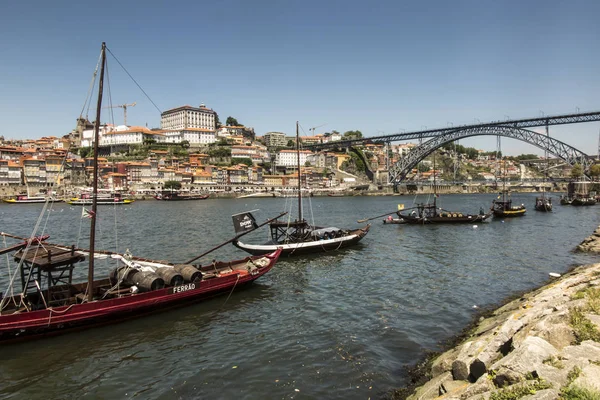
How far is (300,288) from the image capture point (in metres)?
19.0

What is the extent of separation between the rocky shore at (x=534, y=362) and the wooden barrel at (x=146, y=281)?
32.8 feet

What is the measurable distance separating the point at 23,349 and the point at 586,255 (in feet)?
104

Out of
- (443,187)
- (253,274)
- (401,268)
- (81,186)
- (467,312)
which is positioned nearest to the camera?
(467,312)

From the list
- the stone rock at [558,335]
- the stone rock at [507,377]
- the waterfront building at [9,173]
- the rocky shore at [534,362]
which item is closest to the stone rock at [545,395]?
the rocky shore at [534,362]

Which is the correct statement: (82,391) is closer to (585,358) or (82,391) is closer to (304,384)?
(304,384)

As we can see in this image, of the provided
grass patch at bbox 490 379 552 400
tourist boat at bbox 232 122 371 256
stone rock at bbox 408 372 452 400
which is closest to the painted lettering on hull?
tourist boat at bbox 232 122 371 256

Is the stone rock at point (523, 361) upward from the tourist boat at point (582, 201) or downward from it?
upward

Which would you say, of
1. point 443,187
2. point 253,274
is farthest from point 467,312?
point 443,187

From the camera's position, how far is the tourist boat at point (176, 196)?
109250 mm

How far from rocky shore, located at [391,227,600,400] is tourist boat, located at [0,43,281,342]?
9610 mm

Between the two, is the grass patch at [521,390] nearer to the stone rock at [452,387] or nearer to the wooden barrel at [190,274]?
the stone rock at [452,387]

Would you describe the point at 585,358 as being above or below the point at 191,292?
above

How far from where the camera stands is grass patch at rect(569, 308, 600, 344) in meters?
6.89

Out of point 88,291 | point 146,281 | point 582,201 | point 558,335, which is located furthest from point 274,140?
point 558,335
